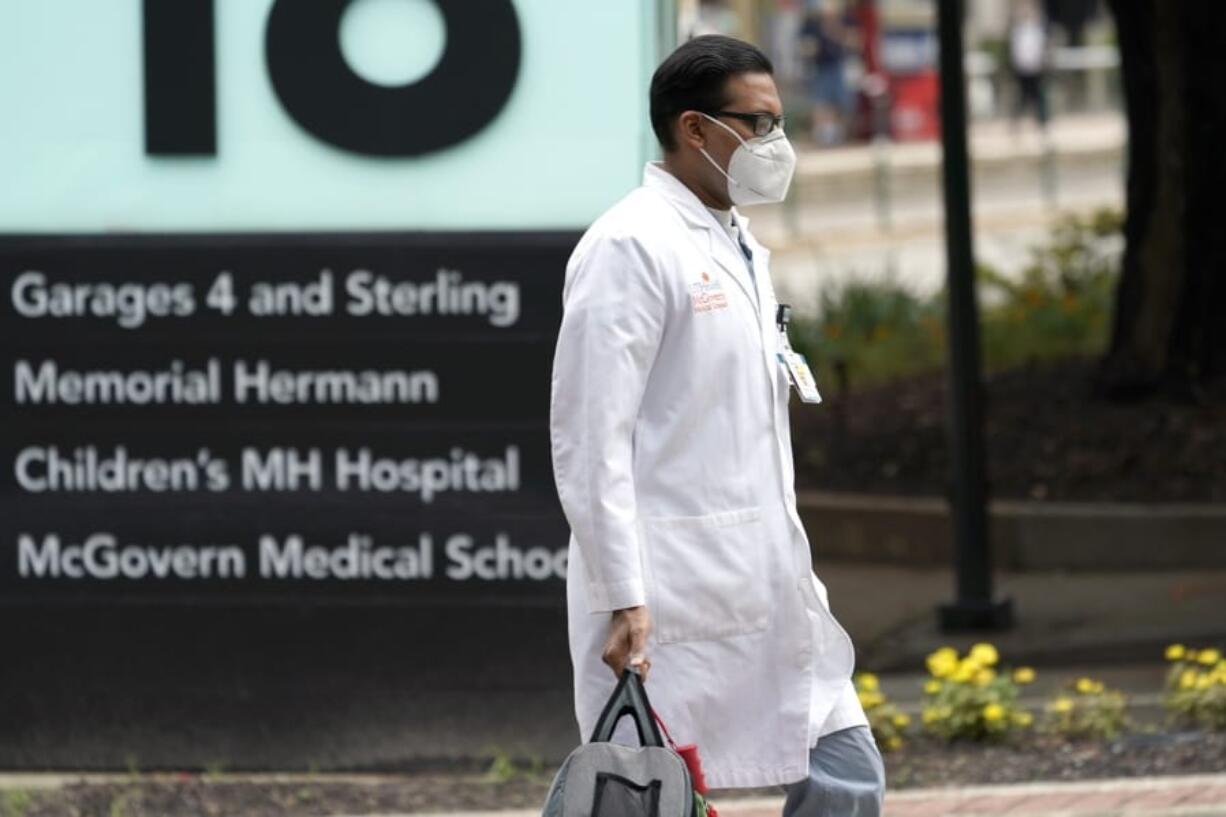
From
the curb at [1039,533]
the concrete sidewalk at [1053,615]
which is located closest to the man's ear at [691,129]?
the concrete sidewalk at [1053,615]

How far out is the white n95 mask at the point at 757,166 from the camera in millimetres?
4398

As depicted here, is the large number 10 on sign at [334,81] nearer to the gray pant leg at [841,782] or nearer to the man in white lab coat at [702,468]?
the man in white lab coat at [702,468]

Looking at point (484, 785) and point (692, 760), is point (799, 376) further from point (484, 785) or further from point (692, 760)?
point (484, 785)

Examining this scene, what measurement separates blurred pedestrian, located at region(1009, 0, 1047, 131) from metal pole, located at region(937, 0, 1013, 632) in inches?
1025

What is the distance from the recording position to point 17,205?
6.90 m

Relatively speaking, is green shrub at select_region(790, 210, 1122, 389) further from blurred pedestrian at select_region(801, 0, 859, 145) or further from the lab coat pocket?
blurred pedestrian at select_region(801, 0, 859, 145)

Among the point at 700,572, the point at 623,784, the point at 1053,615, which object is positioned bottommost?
the point at 1053,615

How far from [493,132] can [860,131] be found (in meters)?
30.9

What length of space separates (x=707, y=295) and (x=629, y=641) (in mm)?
586

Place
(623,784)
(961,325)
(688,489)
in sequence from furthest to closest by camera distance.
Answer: (961,325) < (688,489) < (623,784)

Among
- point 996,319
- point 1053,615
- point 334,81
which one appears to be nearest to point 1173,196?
point 1053,615

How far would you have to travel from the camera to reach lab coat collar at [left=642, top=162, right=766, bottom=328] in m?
4.39

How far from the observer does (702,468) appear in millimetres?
4293

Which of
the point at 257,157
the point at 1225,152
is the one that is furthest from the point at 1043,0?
the point at 257,157
